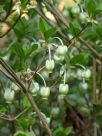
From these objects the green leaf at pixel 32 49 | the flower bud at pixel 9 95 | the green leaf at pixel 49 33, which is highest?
the green leaf at pixel 49 33

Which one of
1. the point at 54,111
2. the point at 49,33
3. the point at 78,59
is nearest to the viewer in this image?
the point at 49,33

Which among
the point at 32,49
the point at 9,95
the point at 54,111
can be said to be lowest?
the point at 54,111

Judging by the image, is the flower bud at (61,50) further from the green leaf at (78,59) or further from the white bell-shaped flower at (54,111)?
the white bell-shaped flower at (54,111)

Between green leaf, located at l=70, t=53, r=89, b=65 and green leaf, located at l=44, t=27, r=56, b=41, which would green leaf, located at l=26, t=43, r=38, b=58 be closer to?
A: green leaf, located at l=44, t=27, r=56, b=41

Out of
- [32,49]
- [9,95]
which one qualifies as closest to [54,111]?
[9,95]

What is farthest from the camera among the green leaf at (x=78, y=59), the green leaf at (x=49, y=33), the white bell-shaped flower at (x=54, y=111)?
the white bell-shaped flower at (x=54, y=111)

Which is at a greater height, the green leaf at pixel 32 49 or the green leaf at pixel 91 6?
the green leaf at pixel 91 6

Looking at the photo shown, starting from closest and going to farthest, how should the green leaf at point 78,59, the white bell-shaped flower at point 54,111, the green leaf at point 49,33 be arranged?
Answer: 1. the green leaf at point 49,33
2. the green leaf at point 78,59
3. the white bell-shaped flower at point 54,111

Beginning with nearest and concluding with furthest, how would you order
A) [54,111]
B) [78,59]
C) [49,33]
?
[49,33] < [78,59] < [54,111]

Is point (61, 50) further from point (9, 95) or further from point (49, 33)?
point (9, 95)

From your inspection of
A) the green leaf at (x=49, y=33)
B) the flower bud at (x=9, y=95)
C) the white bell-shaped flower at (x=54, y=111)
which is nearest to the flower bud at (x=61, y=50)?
the green leaf at (x=49, y=33)

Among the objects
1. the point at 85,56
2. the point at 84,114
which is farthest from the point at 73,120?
the point at 85,56
